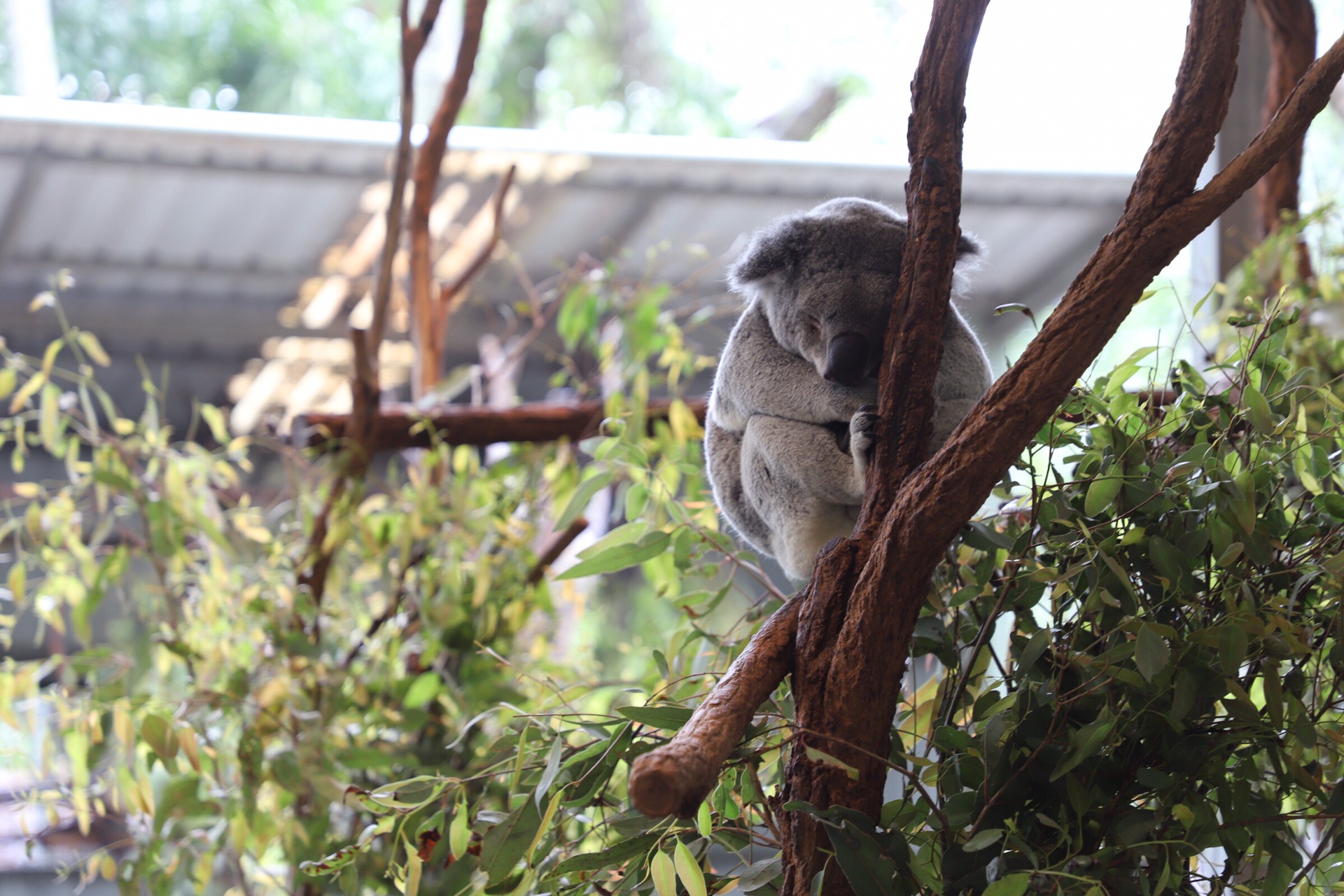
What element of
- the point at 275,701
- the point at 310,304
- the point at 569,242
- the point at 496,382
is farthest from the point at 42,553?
the point at 569,242

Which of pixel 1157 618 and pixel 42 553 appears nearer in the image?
pixel 1157 618

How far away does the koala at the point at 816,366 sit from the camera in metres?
1.51

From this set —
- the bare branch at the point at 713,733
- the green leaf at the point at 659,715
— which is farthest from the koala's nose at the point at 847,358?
the green leaf at the point at 659,715

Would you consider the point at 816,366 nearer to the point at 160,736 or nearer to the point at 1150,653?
the point at 1150,653

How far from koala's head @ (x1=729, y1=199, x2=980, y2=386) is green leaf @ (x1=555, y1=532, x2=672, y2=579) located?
0.34 metres

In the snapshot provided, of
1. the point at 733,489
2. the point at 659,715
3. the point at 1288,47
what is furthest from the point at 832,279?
the point at 1288,47

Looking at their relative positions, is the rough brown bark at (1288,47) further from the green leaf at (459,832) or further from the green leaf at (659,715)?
the green leaf at (459,832)

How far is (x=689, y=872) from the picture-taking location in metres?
0.93

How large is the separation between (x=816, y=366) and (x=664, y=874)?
84 centimetres

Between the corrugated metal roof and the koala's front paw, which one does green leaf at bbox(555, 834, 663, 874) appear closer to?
the koala's front paw

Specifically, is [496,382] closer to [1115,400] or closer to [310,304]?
[310,304]

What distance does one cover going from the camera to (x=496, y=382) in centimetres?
328

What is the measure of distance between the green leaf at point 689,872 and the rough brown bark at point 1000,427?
13 centimetres

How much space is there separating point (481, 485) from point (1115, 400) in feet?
5.47
